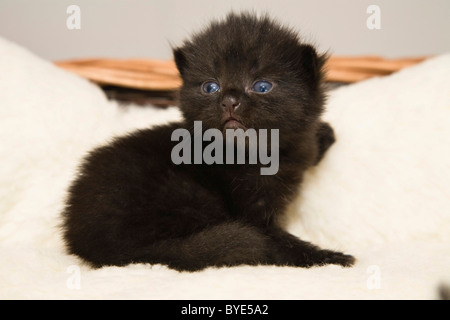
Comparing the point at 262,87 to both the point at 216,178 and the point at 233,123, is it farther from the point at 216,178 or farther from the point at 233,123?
the point at 216,178

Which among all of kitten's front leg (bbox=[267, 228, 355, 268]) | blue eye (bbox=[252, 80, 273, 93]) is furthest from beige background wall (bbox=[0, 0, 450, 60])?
kitten's front leg (bbox=[267, 228, 355, 268])

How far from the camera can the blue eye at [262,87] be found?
1.41m

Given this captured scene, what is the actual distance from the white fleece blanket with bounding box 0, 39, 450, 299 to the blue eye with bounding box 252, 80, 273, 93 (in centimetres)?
54

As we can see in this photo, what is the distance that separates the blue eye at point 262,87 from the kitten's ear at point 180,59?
0.33 metres

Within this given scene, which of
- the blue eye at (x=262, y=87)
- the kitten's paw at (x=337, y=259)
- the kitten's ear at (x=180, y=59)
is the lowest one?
the kitten's paw at (x=337, y=259)

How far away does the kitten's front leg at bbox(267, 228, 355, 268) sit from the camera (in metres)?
1.42

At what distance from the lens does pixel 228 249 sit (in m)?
1.37

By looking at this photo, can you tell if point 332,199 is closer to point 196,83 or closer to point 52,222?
point 196,83

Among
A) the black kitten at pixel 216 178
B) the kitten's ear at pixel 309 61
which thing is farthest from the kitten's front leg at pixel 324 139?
the kitten's ear at pixel 309 61

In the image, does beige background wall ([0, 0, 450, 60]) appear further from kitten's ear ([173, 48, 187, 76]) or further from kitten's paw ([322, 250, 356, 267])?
kitten's paw ([322, 250, 356, 267])

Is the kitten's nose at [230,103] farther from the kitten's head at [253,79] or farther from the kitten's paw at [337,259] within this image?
the kitten's paw at [337,259]

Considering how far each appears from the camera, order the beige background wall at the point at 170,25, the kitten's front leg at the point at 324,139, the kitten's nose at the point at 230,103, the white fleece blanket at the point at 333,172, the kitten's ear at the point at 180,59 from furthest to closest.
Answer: the beige background wall at the point at 170,25 < the kitten's front leg at the point at 324,139 < the kitten's ear at the point at 180,59 < the white fleece blanket at the point at 333,172 < the kitten's nose at the point at 230,103

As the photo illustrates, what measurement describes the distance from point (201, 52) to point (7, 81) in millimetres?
975
